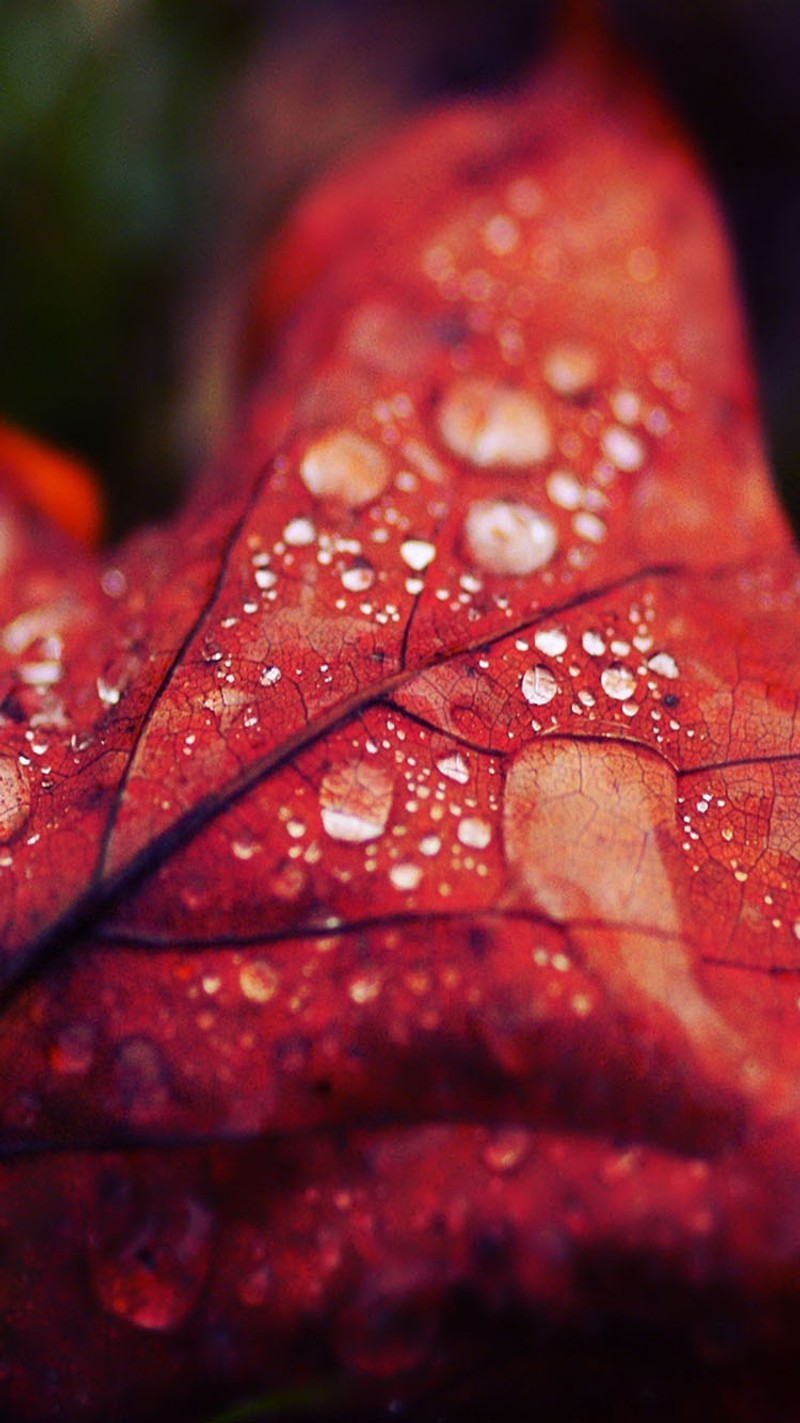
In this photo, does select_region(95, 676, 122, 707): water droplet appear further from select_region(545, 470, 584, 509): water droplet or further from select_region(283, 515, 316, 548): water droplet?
select_region(545, 470, 584, 509): water droplet

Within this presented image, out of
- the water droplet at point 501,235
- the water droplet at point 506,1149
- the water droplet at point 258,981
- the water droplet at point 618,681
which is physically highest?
the water droplet at point 501,235

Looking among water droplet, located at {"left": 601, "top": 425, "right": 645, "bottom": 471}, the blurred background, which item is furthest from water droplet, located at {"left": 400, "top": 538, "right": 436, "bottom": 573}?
the blurred background

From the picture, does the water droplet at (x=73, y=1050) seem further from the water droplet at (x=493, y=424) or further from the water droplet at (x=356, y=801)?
the water droplet at (x=493, y=424)

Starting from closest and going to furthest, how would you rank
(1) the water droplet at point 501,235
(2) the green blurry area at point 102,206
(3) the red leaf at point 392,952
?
(3) the red leaf at point 392,952
(1) the water droplet at point 501,235
(2) the green blurry area at point 102,206

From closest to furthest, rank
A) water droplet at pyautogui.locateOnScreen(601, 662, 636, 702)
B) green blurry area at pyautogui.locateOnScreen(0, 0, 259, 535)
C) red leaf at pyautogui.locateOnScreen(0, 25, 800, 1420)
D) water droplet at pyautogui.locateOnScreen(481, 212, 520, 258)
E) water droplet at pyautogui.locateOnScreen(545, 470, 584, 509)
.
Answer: red leaf at pyautogui.locateOnScreen(0, 25, 800, 1420) < water droplet at pyautogui.locateOnScreen(601, 662, 636, 702) < water droplet at pyautogui.locateOnScreen(545, 470, 584, 509) < water droplet at pyautogui.locateOnScreen(481, 212, 520, 258) < green blurry area at pyautogui.locateOnScreen(0, 0, 259, 535)

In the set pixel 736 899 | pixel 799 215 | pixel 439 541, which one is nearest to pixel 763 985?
pixel 736 899

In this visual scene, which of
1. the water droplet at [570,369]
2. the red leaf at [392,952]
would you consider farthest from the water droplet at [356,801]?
the water droplet at [570,369]
